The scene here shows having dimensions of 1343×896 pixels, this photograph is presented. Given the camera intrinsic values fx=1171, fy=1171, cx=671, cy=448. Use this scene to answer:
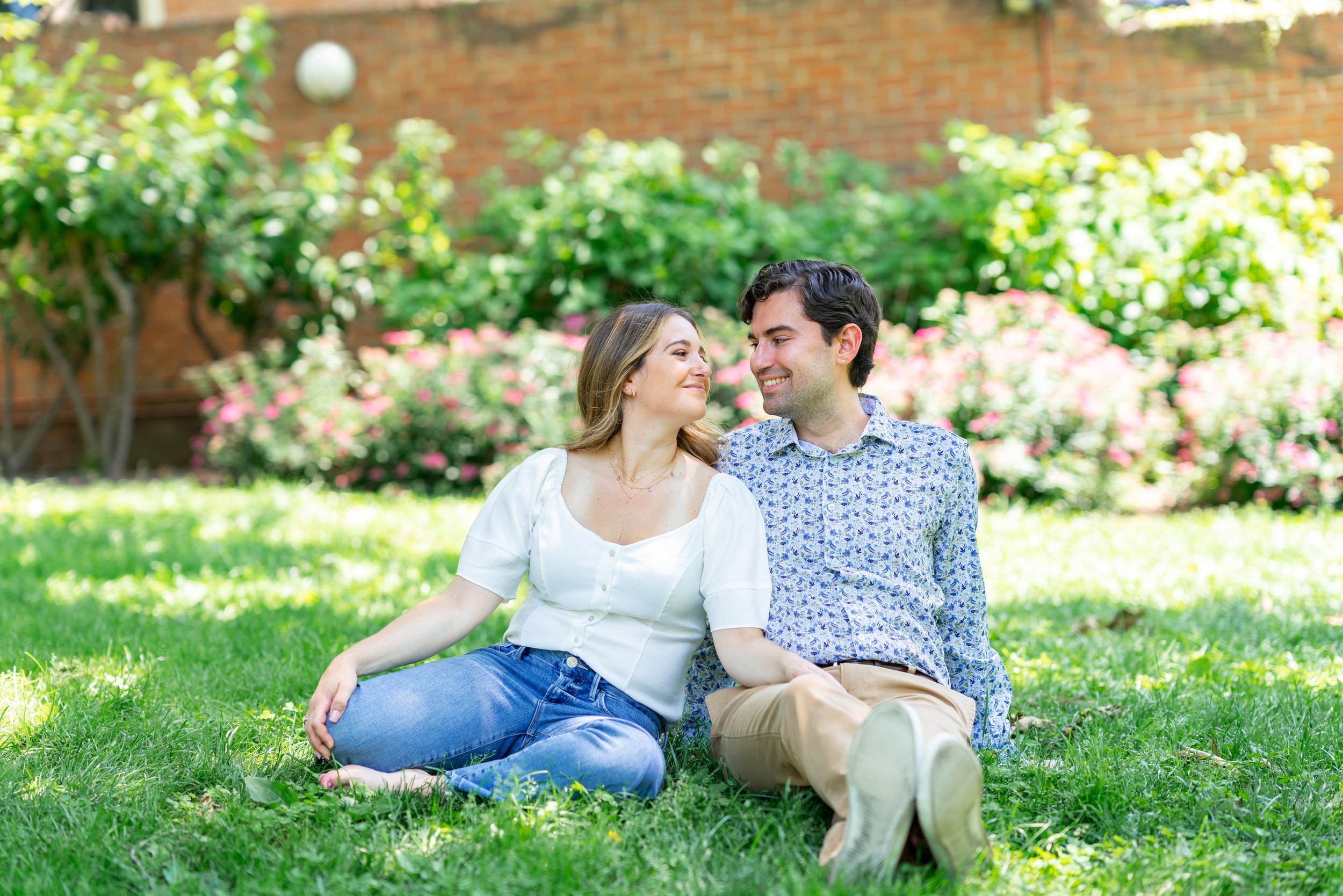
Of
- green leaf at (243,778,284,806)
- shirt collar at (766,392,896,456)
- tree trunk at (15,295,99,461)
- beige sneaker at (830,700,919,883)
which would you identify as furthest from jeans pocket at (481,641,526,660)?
tree trunk at (15,295,99,461)

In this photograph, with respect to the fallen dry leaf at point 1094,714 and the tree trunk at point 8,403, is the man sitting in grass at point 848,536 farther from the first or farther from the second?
the tree trunk at point 8,403

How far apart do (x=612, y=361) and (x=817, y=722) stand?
3.45ft

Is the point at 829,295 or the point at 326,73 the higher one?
the point at 326,73

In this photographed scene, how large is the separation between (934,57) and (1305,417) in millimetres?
3951

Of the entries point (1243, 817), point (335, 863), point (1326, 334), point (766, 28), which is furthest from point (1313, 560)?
point (766, 28)

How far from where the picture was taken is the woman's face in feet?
9.29

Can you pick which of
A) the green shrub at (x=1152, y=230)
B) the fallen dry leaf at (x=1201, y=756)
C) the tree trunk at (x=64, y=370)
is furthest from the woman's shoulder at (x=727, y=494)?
the tree trunk at (x=64, y=370)

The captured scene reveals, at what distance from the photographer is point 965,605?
297 centimetres

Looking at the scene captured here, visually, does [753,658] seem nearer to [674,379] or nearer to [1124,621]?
[674,379]

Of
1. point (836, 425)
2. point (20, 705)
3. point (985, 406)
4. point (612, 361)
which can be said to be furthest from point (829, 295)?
point (985, 406)

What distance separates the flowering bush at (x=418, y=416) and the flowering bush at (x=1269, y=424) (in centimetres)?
363

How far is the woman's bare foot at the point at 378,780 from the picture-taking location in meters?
2.55

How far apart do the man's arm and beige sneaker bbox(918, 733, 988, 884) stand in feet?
2.76

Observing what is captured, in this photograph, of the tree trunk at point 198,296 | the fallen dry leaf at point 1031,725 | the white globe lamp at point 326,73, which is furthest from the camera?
the white globe lamp at point 326,73
